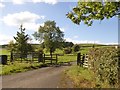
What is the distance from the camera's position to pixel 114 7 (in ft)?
63.6

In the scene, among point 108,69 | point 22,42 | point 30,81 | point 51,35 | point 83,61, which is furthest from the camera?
point 51,35

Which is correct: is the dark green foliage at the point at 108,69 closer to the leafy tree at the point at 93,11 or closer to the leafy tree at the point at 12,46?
the leafy tree at the point at 93,11

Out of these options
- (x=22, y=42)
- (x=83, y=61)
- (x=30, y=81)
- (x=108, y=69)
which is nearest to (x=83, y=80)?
(x=108, y=69)

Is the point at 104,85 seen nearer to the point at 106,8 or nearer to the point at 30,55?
the point at 106,8

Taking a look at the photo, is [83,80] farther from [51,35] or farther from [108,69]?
[51,35]

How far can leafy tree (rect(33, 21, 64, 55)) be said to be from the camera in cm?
9031

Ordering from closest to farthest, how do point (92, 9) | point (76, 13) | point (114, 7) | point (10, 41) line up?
point (114, 7)
point (92, 9)
point (76, 13)
point (10, 41)

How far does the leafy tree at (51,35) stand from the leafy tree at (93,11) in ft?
217

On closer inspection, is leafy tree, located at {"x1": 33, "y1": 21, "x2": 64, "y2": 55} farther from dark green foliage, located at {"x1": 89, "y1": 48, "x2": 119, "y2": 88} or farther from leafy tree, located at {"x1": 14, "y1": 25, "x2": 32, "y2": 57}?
dark green foliage, located at {"x1": 89, "y1": 48, "x2": 119, "y2": 88}

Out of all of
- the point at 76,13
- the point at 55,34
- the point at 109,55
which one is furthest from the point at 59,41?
the point at 109,55

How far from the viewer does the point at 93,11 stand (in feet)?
69.4

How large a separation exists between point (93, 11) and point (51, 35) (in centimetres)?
7229

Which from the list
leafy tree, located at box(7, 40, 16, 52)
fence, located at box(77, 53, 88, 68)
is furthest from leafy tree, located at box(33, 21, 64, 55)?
fence, located at box(77, 53, 88, 68)

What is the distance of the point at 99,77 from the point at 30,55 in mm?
23558
